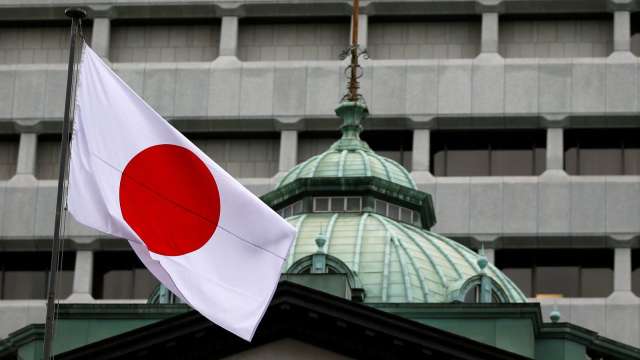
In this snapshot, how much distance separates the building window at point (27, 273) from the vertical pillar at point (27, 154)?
3.11m

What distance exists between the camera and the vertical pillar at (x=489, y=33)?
7969cm

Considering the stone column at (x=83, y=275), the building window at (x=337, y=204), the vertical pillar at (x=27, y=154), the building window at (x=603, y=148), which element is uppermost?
the building window at (x=603, y=148)

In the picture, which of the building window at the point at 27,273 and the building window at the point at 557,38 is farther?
the building window at the point at 27,273

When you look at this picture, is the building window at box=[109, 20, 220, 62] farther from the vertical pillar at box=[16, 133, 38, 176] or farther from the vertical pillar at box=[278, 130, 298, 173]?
the vertical pillar at box=[278, 130, 298, 173]

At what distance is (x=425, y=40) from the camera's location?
8119 centimetres

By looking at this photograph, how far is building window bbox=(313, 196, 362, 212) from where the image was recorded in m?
60.0

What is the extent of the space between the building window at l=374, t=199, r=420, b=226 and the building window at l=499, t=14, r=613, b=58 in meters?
21.1

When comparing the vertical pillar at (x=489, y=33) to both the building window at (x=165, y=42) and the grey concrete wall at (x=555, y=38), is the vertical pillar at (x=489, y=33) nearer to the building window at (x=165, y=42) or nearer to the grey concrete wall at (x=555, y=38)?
the grey concrete wall at (x=555, y=38)

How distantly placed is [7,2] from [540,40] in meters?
20.5

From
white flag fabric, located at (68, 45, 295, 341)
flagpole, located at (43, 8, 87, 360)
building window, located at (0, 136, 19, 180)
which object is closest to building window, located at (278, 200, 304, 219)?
building window, located at (0, 136, 19, 180)

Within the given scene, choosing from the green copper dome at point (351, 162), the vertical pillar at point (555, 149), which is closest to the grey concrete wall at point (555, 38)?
the vertical pillar at point (555, 149)

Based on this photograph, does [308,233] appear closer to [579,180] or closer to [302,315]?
[302,315]

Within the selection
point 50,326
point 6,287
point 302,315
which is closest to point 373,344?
point 302,315

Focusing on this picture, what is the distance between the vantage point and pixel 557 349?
51594 mm
